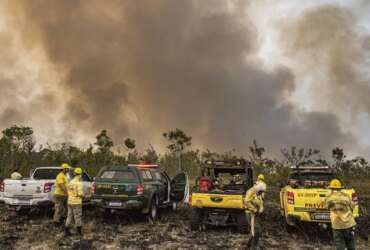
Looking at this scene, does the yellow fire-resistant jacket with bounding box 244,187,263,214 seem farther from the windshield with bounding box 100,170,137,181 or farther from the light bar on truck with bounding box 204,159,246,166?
the windshield with bounding box 100,170,137,181

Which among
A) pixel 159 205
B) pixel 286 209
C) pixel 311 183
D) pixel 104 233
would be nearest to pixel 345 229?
pixel 286 209

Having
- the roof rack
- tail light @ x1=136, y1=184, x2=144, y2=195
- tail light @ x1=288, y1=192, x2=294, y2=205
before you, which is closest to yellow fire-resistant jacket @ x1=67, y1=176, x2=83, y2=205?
tail light @ x1=136, y1=184, x2=144, y2=195

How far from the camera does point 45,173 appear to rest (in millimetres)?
15141

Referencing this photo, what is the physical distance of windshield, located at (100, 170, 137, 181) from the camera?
42.3ft

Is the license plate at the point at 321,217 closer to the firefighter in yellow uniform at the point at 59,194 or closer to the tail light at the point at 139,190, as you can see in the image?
the tail light at the point at 139,190

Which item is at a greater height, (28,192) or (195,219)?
(28,192)

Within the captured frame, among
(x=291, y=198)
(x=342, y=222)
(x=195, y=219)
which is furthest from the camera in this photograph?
(x=195, y=219)

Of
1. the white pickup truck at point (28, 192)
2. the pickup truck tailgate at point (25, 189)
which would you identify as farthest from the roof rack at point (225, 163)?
the pickup truck tailgate at point (25, 189)

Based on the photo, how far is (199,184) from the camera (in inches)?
502

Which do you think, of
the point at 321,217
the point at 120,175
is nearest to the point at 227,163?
the point at 120,175

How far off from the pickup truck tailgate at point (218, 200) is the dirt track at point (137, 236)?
2.83ft

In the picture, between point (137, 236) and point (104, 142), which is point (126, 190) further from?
point (104, 142)

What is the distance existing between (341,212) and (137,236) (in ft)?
18.5

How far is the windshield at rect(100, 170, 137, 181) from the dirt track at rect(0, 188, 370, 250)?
153 cm
